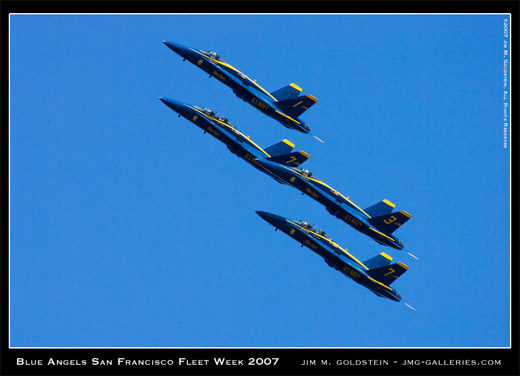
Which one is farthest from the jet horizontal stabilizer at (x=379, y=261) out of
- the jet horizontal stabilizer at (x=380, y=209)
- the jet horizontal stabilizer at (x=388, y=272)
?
the jet horizontal stabilizer at (x=380, y=209)

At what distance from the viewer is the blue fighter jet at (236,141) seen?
9106cm

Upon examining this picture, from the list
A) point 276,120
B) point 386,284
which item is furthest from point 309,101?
point 386,284

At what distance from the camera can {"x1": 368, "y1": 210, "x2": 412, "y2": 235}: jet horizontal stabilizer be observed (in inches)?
3605

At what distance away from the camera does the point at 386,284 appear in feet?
302

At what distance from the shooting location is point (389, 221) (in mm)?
91750

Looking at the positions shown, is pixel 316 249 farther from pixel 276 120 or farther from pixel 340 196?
pixel 276 120

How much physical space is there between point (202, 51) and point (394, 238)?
21695 millimetres

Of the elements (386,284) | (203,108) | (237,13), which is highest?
(237,13)

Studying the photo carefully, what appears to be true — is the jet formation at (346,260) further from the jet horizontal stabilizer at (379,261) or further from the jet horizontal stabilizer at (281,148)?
the jet horizontal stabilizer at (281,148)

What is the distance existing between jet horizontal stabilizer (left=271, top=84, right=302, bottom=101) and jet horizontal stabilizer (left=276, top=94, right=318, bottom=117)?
27.7 inches

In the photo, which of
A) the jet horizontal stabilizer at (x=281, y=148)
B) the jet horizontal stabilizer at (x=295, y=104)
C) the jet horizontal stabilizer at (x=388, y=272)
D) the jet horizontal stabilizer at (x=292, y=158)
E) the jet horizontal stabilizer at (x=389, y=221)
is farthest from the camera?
the jet horizontal stabilizer at (x=295, y=104)

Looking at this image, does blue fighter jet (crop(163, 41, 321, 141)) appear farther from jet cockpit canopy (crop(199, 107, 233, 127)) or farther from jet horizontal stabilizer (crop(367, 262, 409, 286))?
jet horizontal stabilizer (crop(367, 262, 409, 286))

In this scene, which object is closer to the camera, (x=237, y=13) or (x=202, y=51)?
(x=237, y=13)

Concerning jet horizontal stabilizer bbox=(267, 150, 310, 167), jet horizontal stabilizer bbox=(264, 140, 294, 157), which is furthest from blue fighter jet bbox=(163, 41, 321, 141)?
jet horizontal stabilizer bbox=(267, 150, 310, 167)
